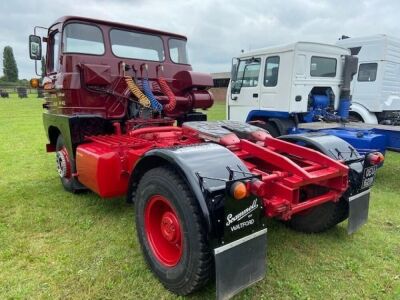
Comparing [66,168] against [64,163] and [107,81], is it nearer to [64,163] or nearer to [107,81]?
[64,163]

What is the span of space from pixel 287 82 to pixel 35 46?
4795mm

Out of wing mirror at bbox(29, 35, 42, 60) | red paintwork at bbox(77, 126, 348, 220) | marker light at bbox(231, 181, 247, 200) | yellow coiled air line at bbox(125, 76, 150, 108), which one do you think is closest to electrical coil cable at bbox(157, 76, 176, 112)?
yellow coiled air line at bbox(125, 76, 150, 108)

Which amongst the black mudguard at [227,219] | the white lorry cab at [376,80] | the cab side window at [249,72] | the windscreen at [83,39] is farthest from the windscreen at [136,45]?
the white lorry cab at [376,80]

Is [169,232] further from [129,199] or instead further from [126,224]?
[126,224]

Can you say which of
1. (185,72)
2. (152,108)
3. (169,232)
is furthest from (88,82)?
(169,232)

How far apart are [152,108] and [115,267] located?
2202 millimetres

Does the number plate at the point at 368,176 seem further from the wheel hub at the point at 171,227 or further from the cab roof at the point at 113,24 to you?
the cab roof at the point at 113,24

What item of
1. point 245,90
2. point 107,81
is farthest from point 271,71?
point 107,81

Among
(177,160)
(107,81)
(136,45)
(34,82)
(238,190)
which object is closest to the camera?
(238,190)

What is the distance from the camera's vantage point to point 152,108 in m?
4.55

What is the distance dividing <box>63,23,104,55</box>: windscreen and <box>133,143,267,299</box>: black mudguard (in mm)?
2814

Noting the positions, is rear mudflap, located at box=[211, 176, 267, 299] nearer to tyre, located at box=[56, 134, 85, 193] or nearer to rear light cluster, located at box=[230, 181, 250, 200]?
rear light cluster, located at box=[230, 181, 250, 200]

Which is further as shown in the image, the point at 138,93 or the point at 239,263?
the point at 138,93

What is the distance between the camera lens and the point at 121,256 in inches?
127
